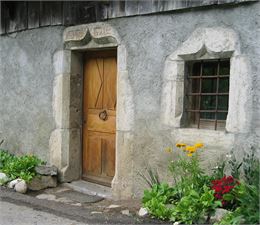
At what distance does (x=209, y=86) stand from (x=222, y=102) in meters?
0.26

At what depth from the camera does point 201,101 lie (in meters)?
4.95

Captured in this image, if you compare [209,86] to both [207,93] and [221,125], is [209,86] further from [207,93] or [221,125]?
[221,125]

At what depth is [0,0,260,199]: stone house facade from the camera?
14.4ft

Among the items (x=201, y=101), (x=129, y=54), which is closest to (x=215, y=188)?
(x=201, y=101)

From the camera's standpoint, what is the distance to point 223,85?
4.73 meters

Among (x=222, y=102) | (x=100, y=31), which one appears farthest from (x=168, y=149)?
(x=100, y=31)

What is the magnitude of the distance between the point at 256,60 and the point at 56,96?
3284 millimetres

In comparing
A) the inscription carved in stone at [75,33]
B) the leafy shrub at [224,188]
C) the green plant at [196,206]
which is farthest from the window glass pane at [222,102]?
the inscription carved in stone at [75,33]

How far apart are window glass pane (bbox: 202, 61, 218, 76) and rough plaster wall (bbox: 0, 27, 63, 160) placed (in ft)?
8.16

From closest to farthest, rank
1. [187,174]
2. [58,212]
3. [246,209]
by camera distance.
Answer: [246,209] → [187,174] → [58,212]

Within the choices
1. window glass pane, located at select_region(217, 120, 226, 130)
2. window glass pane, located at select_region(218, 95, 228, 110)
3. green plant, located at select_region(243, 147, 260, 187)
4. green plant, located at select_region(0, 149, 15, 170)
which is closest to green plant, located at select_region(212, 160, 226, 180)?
green plant, located at select_region(243, 147, 260, 187)

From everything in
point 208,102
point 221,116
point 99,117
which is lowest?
point 99,117

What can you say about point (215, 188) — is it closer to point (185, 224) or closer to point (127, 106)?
point (185, 224)

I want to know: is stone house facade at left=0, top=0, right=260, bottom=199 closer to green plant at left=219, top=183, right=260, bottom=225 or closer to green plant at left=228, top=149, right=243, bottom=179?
green plant at left=228, top=149, right=243, bottom=179
